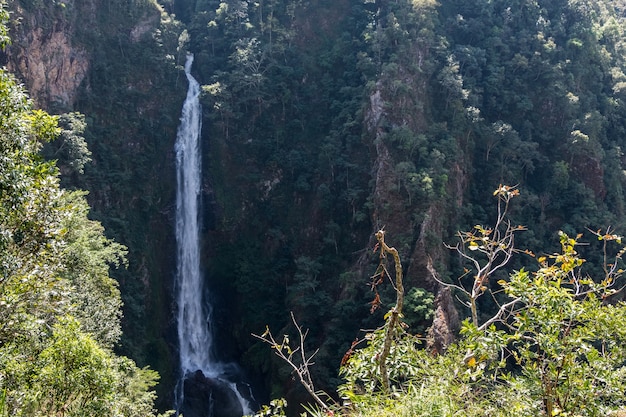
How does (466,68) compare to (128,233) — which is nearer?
(128,233)

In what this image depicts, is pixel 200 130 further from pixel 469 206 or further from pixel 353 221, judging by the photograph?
pixel 469 206

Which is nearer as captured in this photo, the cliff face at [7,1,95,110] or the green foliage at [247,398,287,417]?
the green foliage at [247,398,287,417]

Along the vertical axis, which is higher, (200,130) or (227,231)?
(200,130)

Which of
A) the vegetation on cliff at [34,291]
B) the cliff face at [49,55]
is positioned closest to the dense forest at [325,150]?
the cliff face at [49,55]

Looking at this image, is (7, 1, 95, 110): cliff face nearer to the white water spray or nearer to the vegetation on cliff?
the white water spray

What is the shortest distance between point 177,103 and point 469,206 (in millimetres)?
18118

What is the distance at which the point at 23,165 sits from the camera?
557 cm

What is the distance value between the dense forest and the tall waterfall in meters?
0.60

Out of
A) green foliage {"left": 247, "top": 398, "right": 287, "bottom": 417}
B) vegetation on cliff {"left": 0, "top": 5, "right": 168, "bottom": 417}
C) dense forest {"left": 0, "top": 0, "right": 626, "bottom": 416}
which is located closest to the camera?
green foliage {"left": 247, "top": 398, "right": 287, "bottom": 417}

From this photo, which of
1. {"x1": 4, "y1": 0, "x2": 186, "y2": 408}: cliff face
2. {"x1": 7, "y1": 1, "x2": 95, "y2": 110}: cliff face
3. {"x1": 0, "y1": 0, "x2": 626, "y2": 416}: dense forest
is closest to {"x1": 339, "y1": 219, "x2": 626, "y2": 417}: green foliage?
{"x1": 0, "y1": 0, "x2": 626, "y2": 416}: dense forest

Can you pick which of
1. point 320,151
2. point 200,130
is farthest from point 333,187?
point 200,130

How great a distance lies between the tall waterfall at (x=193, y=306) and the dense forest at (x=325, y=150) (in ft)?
1.97

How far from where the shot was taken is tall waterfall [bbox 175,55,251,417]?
69.0ft

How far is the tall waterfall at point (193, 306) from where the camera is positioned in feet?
69.0
